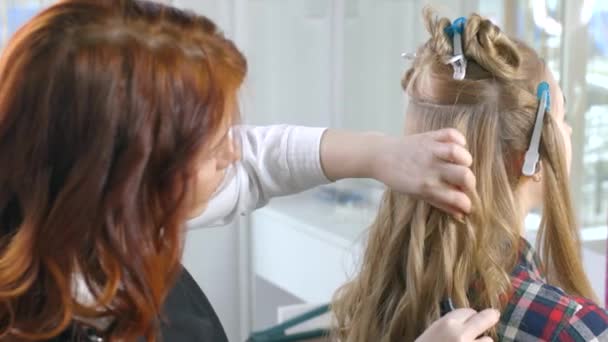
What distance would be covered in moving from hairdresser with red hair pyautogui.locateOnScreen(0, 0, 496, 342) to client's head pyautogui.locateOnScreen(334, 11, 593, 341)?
344 mm

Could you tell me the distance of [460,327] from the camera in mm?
794

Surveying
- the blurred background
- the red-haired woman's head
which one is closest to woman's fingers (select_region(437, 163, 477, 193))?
the red-haired woman's head

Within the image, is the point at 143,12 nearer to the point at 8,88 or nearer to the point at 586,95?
the point at 8,88

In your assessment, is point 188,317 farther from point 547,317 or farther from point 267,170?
point 547,317

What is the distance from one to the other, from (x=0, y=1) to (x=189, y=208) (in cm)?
139

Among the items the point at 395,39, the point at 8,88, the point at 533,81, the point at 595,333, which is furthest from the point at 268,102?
the point at 8,88

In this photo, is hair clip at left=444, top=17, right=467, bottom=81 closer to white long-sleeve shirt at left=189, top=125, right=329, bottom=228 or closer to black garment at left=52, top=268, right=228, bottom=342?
white long-sleeve shirt at left=189, top=125, right=329, bottom=228

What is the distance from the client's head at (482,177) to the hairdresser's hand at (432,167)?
0.11m

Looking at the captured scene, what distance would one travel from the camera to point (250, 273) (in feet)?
7.50

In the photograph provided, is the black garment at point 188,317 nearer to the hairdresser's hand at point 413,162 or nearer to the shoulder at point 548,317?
the hairdresser's hand at point 413,162

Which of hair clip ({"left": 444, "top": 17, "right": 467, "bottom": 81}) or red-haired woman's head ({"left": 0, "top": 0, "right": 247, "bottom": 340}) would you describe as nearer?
red-haired woman's head ({"left": 0, "top": 0, "right": 247, "bottom": 340})

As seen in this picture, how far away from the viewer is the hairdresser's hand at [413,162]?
31.8 inches

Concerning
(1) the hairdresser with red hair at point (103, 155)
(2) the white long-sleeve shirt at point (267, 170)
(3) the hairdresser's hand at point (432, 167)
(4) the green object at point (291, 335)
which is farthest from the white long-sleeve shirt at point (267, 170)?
(4) the green object at point (291, 335)

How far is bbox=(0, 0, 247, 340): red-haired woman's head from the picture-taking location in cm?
65
